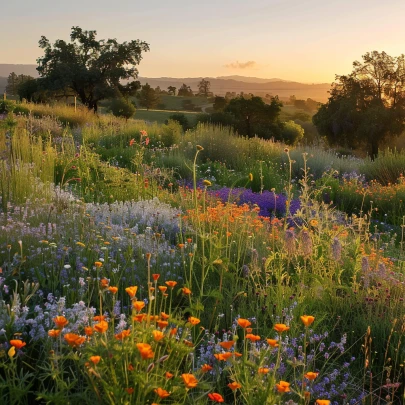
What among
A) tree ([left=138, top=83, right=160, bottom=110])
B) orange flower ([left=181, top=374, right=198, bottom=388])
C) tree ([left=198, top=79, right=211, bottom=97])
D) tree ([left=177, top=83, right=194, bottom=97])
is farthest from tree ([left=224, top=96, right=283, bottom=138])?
tree ([left=198, top=79, right=211, bottom=97])

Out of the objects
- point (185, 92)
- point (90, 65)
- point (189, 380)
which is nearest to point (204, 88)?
point (185, 92)

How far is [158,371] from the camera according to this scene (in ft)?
6.68

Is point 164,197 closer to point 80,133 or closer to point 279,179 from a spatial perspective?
point 279,179

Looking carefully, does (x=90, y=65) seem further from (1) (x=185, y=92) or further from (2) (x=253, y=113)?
(1) (x=185, y=92)

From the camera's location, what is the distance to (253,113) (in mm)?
37719

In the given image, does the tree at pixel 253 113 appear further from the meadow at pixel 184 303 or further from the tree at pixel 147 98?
the tree at pixel 147 98

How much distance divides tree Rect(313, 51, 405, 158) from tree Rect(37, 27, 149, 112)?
14.4 metres

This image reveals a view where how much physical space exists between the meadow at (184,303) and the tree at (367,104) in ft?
82.4

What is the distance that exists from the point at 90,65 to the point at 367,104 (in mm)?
19434

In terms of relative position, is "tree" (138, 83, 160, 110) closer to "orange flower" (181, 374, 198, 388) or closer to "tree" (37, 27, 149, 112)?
"tree" (37, 27, 149, 112)

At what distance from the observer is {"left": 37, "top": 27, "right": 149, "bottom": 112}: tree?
36281 mm

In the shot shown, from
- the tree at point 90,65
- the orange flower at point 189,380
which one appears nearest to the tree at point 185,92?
the tree at point 90,65

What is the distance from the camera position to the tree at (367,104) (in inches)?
1270

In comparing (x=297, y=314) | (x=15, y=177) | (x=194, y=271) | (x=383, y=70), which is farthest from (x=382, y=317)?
(x=383, y=70)
